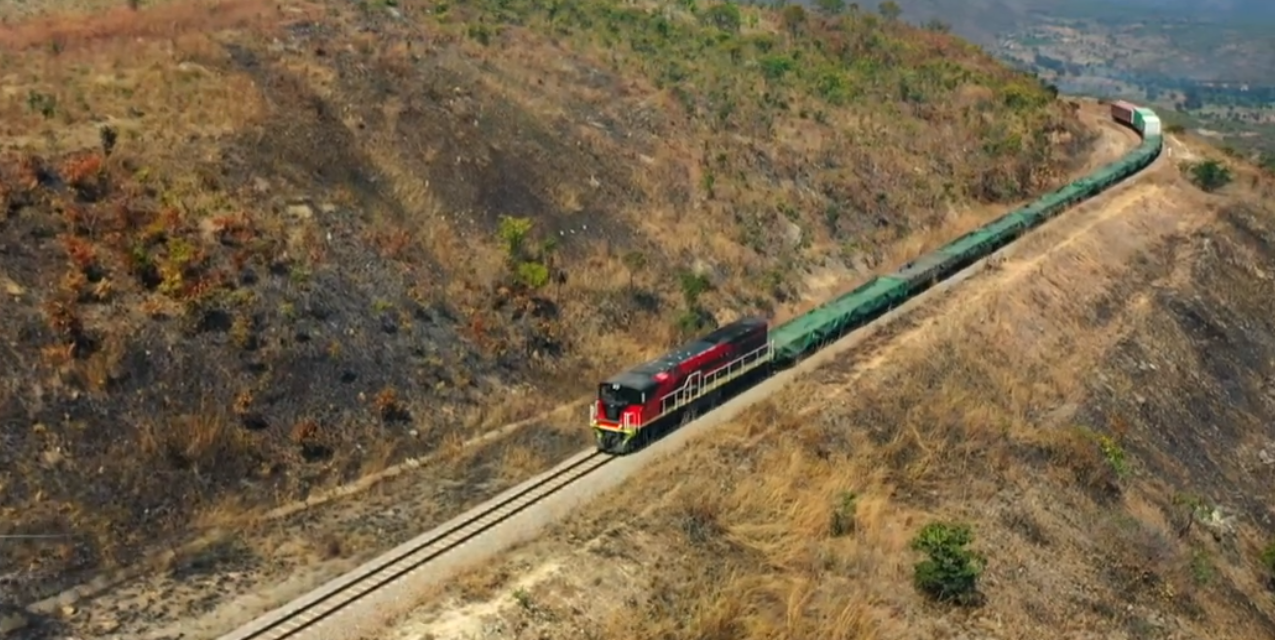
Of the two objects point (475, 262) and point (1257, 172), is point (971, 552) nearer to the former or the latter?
point (475, 262)

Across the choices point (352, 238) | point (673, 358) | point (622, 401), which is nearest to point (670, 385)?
point (673, 358)

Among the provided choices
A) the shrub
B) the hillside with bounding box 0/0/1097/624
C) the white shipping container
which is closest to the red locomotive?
the hillside with bounding box 0/0/1097/624

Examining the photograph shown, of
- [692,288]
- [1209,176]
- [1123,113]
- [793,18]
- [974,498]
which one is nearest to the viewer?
[974,498]

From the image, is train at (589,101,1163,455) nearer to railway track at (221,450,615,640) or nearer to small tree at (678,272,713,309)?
railway track at (221,450,615,640)

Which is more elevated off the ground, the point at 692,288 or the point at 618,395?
the point at 618,395

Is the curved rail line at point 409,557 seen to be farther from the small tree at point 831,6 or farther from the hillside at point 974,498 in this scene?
the small tree at point 831,6

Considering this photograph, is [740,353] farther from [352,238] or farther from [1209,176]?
[1209,176]

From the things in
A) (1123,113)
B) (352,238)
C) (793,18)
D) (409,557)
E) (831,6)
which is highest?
(793,18)
